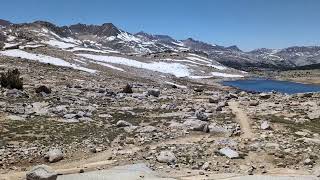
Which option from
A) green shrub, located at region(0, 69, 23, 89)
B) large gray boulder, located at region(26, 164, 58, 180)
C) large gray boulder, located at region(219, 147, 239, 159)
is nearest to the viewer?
large gray boulder, located at region(26, 164, 58, 180)

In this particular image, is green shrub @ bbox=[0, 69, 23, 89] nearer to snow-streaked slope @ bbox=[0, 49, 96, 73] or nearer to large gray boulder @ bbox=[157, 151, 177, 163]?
large gray boulder @ bbox=[157, 151, 177, 163]

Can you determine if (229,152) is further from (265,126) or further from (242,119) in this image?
(242,119)

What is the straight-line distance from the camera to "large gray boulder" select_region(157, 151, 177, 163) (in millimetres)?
22000

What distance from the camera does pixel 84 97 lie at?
43.0 m

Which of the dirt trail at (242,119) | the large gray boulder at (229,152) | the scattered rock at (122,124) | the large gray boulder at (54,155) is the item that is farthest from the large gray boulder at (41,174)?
the dirt trail at (242,119)

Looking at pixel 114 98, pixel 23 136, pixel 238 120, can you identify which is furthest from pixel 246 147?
pixel 114 98

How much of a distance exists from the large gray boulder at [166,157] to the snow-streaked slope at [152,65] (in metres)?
104

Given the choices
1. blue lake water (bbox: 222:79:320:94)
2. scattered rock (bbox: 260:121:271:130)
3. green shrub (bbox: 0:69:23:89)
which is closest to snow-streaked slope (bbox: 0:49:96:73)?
blue lake water (bbox: 222:79:320:94)

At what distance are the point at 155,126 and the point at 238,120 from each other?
6.08 m

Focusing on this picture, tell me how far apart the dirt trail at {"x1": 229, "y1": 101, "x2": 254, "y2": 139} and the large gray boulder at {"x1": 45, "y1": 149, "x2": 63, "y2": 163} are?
1089cm

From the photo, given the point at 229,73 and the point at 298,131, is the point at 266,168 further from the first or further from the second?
the point at 229,73

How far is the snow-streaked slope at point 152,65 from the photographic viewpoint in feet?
429

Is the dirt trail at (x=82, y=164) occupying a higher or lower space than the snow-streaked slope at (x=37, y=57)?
lower

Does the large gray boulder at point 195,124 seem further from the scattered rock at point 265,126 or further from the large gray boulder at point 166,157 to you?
the large gray boulder at point 166,157
